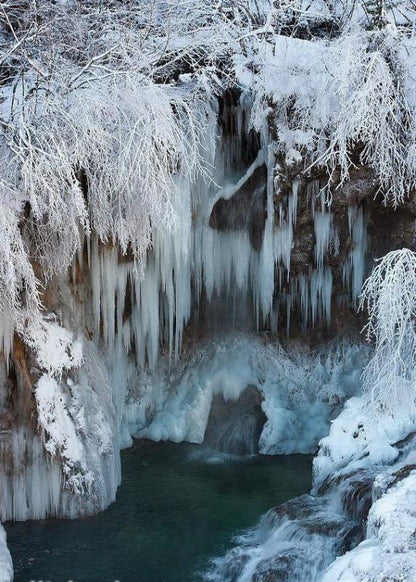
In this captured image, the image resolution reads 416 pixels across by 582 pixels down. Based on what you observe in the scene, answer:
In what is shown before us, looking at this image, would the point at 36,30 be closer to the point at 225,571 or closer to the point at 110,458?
the point at 110,458

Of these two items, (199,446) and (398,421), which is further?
(199,446)

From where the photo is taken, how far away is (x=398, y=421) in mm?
7816

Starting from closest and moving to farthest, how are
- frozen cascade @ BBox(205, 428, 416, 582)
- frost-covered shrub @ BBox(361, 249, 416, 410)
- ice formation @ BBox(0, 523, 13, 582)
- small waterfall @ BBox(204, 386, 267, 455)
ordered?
frozen cascade @ BBox(205, 428, 416, 582) < ice formation @ BBox(0, 523, 13, 582) < frost-covered shrub @ BBox(361, 249, 416, 410) < small waterfall @ BBox(204, 386, 267, 455)

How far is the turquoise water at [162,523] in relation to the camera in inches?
295

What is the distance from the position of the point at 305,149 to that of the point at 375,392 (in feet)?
10.8

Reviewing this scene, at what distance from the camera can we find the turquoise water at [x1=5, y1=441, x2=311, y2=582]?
7.49 m

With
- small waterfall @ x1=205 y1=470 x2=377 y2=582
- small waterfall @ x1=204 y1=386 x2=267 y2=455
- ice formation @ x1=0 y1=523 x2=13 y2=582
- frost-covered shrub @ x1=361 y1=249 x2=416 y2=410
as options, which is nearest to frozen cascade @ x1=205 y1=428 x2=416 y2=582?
small waterfall @ x1=205 y1=470 x2=377 y2=582

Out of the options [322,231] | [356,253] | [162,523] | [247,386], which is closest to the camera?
[162,523]

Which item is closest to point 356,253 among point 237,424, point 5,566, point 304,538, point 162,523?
point 237,424

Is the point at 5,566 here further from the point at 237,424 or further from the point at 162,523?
the point at 237,424

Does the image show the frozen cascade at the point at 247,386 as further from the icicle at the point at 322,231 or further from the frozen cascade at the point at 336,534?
the frozen cascade at the point at 336,534

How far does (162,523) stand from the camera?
28.1 ft

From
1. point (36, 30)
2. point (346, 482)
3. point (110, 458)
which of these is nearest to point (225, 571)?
point (346, 482)

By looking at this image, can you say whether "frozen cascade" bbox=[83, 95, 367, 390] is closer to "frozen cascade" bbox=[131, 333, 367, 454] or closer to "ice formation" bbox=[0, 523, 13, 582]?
"frozen cascade" bbox=[131, 333, 367, 454]
